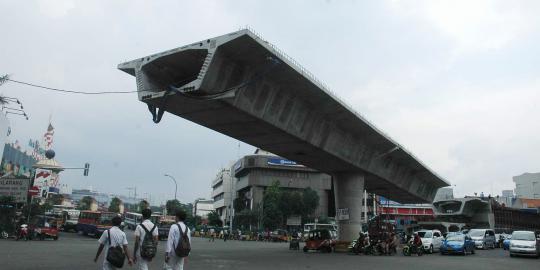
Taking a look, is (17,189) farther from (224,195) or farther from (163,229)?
(224,195)

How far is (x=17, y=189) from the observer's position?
33750mm

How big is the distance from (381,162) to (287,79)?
→ 50.5ft

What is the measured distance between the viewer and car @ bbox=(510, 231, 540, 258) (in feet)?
82.1

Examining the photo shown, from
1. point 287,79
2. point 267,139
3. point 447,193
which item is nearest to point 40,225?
point 267,139

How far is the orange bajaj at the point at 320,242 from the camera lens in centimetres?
3003

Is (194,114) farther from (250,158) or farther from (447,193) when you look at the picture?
(447,193)

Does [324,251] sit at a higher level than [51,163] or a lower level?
lower

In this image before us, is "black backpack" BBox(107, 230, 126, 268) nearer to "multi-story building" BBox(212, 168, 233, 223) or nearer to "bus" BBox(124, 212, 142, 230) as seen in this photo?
"bus" BBox(124, 212, 142, 230)

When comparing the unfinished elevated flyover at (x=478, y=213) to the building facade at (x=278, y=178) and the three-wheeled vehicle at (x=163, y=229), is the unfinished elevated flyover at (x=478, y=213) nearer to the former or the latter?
the three-wheeled vehicle at (x=163, y=229)

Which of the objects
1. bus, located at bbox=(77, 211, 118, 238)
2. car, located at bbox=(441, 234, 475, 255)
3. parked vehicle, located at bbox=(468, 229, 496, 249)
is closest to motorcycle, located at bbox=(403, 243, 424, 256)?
car, located at bbox=(441, 234, 475, 255)

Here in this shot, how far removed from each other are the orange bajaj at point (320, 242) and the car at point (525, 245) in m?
10.6

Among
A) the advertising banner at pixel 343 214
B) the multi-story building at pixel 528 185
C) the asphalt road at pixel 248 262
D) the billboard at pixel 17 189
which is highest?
the multi-story building at pixel 528 185

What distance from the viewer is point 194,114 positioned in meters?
20.2

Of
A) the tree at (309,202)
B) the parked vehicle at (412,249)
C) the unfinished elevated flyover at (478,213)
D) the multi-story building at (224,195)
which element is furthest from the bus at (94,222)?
the multi-story building at (224,195)
